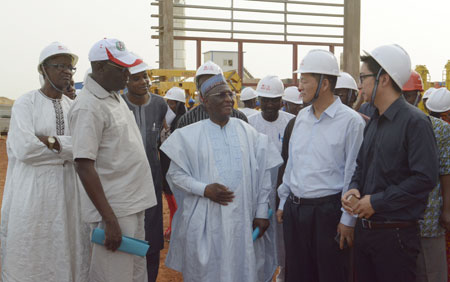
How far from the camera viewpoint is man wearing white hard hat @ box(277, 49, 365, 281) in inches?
136

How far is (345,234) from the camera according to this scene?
3283 mm

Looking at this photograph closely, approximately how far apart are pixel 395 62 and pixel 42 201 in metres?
2.65

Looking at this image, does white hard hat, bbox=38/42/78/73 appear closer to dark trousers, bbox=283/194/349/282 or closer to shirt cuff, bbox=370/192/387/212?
dark trousers, bbox=283/194/349/282

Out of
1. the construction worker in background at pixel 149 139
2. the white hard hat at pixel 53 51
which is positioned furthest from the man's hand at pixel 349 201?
the white hard hat at pixel 53 51

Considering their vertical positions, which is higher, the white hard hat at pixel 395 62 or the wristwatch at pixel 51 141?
the white hard hat at pixel 395 62

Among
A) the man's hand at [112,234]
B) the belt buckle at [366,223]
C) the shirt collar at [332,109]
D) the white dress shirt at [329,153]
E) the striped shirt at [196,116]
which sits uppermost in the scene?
the shirt collar at [332,109]

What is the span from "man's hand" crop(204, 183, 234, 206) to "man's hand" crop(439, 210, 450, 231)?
5.14ft

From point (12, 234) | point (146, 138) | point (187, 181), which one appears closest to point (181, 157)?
point (187, 181)

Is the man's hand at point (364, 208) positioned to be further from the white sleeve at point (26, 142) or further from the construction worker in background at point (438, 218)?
the white sleeve at point (26, 142)

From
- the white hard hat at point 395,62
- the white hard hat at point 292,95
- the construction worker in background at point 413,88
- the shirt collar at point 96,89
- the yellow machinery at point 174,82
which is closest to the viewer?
the white hard hat at point 395,62

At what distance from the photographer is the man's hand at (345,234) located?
3268mm

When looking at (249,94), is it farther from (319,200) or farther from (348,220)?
(348,220)

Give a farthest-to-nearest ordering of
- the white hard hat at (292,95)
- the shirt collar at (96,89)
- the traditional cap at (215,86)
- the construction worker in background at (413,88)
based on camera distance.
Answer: the white hard hat at (292,95) → the construction worker in background at (413,88) → the traditional cap at (215,86) → the shirt collar at (96,89)

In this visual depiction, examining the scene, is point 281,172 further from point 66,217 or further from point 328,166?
point 66,217
